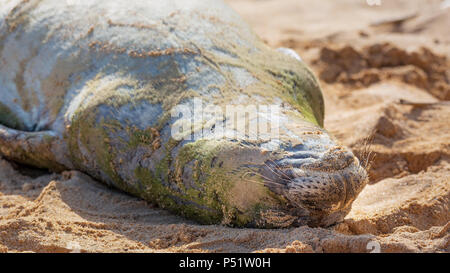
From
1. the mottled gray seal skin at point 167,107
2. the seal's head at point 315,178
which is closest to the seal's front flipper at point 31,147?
the mottled gray seal skin at point 167,107

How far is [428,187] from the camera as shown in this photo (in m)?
3.93

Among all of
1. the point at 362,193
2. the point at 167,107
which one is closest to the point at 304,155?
the point at 167,107

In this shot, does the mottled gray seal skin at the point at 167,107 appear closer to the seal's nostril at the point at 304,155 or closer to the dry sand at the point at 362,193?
the seal's nostril at the point at 304,155

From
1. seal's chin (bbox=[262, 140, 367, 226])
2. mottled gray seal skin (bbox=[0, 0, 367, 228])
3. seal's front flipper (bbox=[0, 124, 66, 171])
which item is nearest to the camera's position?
seal's chin (bbox=[262, 140, 367, 226])

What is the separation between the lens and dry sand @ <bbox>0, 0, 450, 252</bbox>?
3.12 m

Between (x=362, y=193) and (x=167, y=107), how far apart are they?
5.00ft

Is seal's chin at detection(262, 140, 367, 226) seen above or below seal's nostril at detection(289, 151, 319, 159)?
below

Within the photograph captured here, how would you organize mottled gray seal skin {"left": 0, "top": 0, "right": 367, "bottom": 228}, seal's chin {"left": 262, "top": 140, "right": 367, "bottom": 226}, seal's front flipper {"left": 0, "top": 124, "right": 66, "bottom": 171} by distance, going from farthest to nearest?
seal's front flipper {"left": 0, "top": 124, "right": 66, "bottom": 171} < mottled gray seal skin {"left": 0, "top": 0, "right": 367, "bottom": 228} < seal's chin {"left": 262, "top": 140, "right": 367, "bottom": 226}

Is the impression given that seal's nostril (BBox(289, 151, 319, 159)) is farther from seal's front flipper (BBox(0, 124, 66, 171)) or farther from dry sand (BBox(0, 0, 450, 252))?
seal's front flipper (BBox(0, 124, 66, 171))

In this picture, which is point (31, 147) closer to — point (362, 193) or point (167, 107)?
point (167, 107)

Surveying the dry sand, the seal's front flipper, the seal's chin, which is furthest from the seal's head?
the seal's front flipper

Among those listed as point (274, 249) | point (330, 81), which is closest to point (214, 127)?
point (274, 249)
